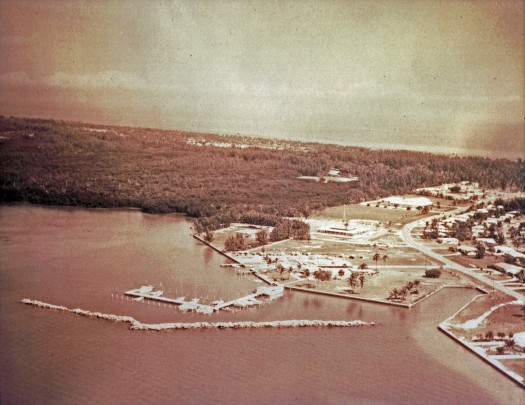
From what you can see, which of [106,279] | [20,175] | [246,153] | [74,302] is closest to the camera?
[74,302]

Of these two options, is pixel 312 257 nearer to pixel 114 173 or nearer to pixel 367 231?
pixel 367 231

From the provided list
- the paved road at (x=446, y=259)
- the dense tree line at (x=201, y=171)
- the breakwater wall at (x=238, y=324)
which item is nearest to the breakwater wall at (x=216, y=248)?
the dense tree line at (x=201, y=171)

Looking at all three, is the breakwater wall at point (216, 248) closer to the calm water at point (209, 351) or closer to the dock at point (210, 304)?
the calm water at point (209, 351)

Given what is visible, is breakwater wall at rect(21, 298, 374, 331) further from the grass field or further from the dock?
the grass field

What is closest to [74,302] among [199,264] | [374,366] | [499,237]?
[199,264]

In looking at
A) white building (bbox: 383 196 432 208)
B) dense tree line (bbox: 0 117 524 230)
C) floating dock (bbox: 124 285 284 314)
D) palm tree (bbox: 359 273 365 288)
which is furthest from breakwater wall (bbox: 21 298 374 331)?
white building (bbox: 383 196 432 208)

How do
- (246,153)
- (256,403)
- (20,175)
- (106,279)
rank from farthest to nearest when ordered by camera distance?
1. (20,175)
2. (246,153)
3. (106,279)
4. (256,403)
